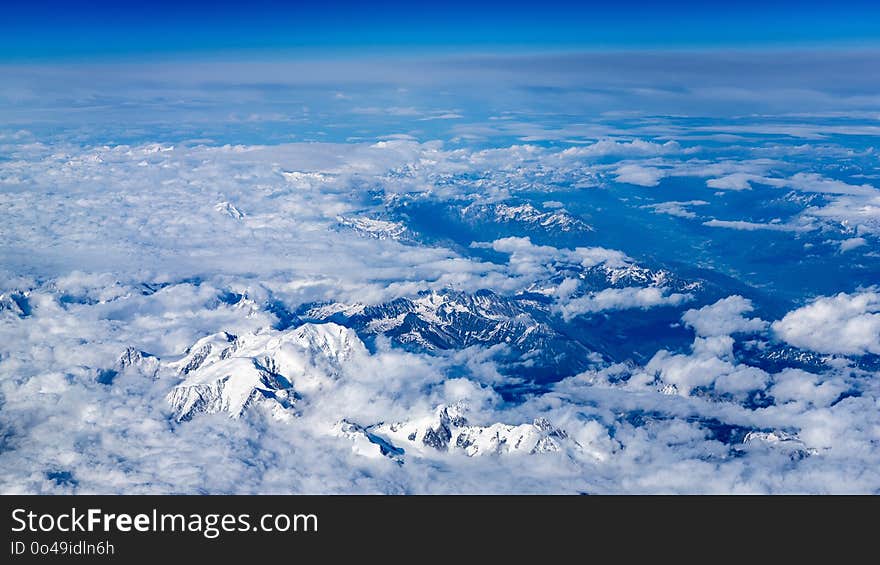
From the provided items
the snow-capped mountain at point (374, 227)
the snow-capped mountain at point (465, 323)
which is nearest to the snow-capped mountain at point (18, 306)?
the snow-capped mountain at point (465, 323)

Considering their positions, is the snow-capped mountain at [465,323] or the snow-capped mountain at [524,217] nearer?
the snow-capped mountain at [465,323]

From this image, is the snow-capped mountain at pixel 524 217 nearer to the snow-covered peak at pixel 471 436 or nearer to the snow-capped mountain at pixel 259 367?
the snow-capped mountain at pixel 259 367

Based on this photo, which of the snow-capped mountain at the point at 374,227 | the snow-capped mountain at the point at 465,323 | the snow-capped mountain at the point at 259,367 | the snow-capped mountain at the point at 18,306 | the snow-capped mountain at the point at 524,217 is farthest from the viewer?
the snow-capped mountain at the point at 524,217

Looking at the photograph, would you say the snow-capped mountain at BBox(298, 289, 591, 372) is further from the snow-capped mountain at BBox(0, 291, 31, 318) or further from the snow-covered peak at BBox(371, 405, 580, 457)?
the snow-capped mountain at BBox(0, 291, 31, 318)

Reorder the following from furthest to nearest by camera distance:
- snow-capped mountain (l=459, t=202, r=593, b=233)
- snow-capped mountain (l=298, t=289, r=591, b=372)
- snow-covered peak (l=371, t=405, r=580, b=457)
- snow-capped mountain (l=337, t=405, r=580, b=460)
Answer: snow-capped mountain (l=459, t=202, r=593, b=233) → snow-capped mountain (l=298, t=289, r=591, b=372) → snow-covered peak (l=371, t=405, r=580, b=457) → snow-capped mountain (l=337, t=405, r=580, b=460)

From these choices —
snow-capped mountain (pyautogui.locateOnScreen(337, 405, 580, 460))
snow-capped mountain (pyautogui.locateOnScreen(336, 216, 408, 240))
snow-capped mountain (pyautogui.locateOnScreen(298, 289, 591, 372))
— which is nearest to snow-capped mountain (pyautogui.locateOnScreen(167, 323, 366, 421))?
snow-capped mountain (pyautogui.locateOnScreen(337, 405, 580, 460))

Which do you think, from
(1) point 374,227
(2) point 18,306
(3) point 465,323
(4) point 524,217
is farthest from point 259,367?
(4) point 524,217

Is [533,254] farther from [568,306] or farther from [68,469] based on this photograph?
[68,469]

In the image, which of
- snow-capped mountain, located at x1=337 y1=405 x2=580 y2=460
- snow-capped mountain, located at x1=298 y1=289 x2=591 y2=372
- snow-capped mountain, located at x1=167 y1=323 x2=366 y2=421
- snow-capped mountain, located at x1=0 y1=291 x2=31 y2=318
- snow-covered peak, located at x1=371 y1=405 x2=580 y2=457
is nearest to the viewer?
snow-capped mountain, located at x1=337 y1=405 x2=580 y2=460

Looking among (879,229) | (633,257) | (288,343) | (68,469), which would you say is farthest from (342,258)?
(879,229)
